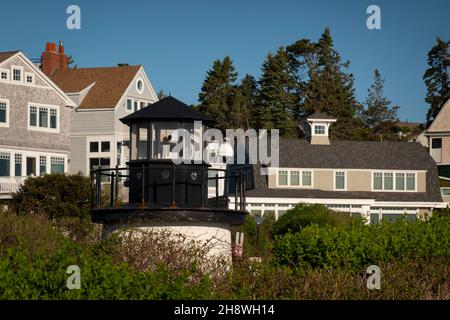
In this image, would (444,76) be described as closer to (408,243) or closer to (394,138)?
(394,138)

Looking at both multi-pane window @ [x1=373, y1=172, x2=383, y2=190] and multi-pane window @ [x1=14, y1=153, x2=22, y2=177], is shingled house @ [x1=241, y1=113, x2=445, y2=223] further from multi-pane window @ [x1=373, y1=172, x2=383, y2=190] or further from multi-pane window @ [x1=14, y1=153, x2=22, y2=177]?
multi-pane window @ [x1=14, y1=153, x2=22, y2=177]

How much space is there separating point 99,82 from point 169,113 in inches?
1512

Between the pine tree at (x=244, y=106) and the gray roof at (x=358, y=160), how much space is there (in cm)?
1911

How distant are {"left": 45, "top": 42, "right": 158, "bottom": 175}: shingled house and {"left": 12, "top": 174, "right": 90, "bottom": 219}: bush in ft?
29.7

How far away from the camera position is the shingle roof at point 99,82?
57.2 metres

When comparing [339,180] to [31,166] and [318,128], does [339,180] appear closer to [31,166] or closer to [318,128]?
[318,128]

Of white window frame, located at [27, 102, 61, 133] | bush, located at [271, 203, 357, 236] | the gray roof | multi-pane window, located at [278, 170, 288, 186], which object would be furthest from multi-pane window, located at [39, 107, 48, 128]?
multi-pane window, located at [278, 170, 288, 186]

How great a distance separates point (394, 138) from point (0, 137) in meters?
48.1

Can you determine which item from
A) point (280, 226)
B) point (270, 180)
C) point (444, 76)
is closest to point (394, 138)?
point (444, 76)

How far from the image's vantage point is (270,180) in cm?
5850

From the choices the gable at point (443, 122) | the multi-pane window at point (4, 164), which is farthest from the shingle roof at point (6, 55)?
the gable at point (443, 122)

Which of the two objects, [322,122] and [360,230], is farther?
[322,122]

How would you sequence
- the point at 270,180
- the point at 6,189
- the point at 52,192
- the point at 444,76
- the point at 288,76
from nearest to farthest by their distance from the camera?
the point at 52,192 < the point at 6,189 < the point at 270,180 < the point at 288,76 < the point at 444,76

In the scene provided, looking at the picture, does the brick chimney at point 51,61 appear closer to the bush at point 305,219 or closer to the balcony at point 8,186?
the balcony at point 8,186
